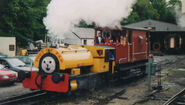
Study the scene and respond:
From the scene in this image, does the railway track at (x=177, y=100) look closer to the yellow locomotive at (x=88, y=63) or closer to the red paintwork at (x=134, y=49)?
the yellow locomotive at (x=88, y=63)

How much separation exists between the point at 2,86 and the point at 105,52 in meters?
5.57

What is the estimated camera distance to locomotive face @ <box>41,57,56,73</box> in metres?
7.97

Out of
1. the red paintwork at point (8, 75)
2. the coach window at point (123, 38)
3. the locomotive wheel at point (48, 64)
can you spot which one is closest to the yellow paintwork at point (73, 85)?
the locomotive wheel at point (48, 64)

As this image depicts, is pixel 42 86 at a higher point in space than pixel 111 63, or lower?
lower

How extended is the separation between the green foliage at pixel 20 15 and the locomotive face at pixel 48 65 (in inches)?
738

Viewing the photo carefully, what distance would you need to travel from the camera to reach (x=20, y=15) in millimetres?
27922

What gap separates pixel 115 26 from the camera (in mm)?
11008

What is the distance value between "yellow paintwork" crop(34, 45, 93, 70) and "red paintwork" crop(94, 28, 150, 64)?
1.95 meters

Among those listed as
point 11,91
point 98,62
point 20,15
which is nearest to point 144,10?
point 20,15

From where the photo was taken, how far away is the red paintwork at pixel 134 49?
10836mm

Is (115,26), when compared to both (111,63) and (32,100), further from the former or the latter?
(32,100)

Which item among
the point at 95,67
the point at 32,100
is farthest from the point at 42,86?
the point at 95,67

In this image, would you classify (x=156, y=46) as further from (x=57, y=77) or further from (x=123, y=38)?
(x=57, y=77)

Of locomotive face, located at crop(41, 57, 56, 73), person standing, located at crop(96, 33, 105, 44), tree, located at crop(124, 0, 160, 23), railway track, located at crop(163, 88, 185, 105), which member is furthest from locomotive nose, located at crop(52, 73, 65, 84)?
tree, located at crop(124, 0, 160, 23)
